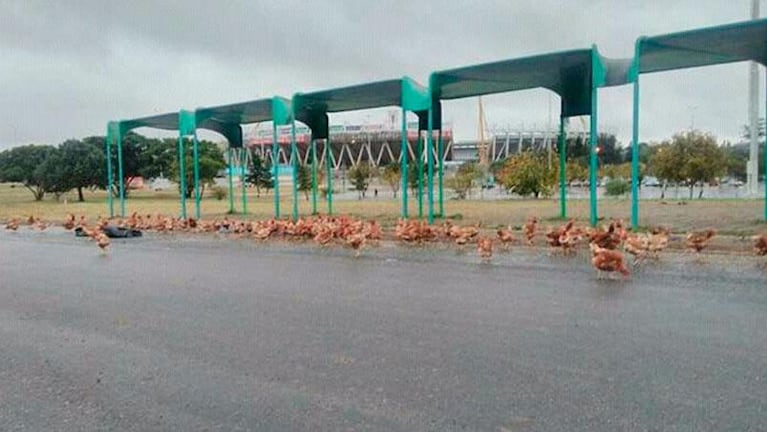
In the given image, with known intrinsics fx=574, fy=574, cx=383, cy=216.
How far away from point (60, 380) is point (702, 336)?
5.05 meters

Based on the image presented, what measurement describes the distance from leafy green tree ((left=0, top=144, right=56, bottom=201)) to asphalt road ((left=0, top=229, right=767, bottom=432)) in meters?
44.8

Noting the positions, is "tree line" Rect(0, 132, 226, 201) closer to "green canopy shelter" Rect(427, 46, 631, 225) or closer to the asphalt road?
"green canopy shelter" Rect(427, 46, 631, 225)

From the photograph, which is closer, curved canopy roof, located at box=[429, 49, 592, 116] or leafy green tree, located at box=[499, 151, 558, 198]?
curved canopy roof, located at box=[429, 49, 592, 116]

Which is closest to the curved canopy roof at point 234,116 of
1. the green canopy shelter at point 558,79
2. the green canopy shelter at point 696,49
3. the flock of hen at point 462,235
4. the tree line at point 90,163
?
the flock of hen at point 462,235

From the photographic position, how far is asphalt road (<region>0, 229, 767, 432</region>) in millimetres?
3389

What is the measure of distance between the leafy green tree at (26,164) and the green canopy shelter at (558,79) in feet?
134

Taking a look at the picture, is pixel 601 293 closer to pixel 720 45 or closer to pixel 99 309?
pixel 99 309

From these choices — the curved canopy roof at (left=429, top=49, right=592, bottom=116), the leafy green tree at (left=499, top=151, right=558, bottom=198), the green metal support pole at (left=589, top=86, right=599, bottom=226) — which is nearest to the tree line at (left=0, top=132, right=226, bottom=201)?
the leafy green tree at (left=499, top=151, right=558, bottom=198)

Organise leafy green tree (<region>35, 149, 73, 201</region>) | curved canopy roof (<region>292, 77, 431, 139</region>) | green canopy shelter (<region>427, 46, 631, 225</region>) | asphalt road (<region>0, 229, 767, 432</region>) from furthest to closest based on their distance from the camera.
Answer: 1. leafy green tree (<region>35, 149, 73, 201</region>)
2. curved canopy roof (<region>292, 77, 431, 139</region>)
3. green canopy shelter (<region>427, 46, 631, 225</region>)
4. asphalt road (<region>0, 229, 767, 432</region>)

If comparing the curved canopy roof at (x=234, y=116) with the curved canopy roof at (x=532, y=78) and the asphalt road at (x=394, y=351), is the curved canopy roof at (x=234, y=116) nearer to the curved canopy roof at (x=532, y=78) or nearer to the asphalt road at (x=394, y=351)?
the curved canopy roof at (x=532, y=78)

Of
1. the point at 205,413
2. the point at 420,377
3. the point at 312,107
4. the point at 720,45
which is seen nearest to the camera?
the point at 205,413

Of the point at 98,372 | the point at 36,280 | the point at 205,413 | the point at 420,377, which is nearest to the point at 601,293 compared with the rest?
the point at 420,377

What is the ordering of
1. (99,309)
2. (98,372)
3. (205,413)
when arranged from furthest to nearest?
(99,309)
(98,372)
(205,413)

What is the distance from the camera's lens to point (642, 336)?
4.86m
